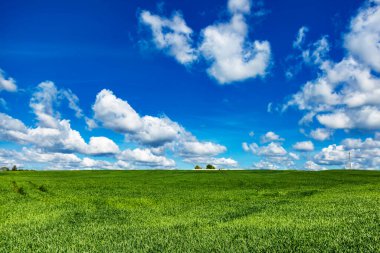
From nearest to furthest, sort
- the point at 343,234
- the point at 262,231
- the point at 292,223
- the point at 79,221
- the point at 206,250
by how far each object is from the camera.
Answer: the point at 206,250 → the point at 343,234 → the point at 262,231 → the point at 292,223 → the point at 79,221

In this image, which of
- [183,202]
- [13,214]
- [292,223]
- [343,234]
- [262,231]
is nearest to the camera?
[343,234]


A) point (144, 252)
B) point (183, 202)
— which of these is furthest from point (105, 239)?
point (183, 202)

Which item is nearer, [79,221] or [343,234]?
[343,234]

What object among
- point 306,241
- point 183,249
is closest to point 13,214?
point 183,249

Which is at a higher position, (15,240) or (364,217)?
(364,217)

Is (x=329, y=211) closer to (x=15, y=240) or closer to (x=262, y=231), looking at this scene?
(x=262, y=231)

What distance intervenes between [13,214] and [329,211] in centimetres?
1814

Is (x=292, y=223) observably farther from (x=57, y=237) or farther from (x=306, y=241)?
(x=57, y=237)

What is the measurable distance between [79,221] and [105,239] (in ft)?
18.5

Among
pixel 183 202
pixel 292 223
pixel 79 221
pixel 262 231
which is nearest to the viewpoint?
pixel 262 231

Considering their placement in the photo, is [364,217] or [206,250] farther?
[364,217]

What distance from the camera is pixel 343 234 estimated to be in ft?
39.3

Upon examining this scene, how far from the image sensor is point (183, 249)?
1147 centimetres

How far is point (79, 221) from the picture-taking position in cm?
1862
